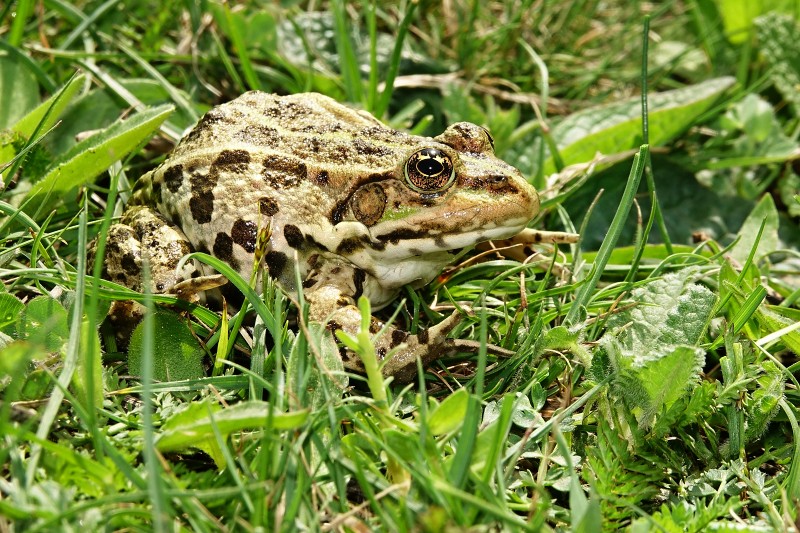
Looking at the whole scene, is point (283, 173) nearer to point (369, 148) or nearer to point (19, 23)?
point (369, 148)

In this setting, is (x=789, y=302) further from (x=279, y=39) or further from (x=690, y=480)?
(x=279, y=39)

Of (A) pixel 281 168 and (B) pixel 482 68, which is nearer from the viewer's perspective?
(A) pixel 281 168

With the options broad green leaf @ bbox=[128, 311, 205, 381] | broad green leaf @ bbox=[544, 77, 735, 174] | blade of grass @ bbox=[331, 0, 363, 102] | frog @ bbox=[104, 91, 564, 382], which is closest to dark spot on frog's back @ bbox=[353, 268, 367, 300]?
frog @ bbox=[104, 91, 564, 382]

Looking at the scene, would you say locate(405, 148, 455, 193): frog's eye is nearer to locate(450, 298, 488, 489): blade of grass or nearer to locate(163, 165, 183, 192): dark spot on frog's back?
locate(163, 165, 183, 192): dark spot on frog's back

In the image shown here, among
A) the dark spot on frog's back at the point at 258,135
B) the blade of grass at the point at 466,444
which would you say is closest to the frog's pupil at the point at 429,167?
the dark spot on frog's back at the point at 258,135

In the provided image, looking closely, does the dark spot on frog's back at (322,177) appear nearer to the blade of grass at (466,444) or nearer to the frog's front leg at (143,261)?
the frog's front leg at (143,261)

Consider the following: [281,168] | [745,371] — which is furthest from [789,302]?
[281,168]
